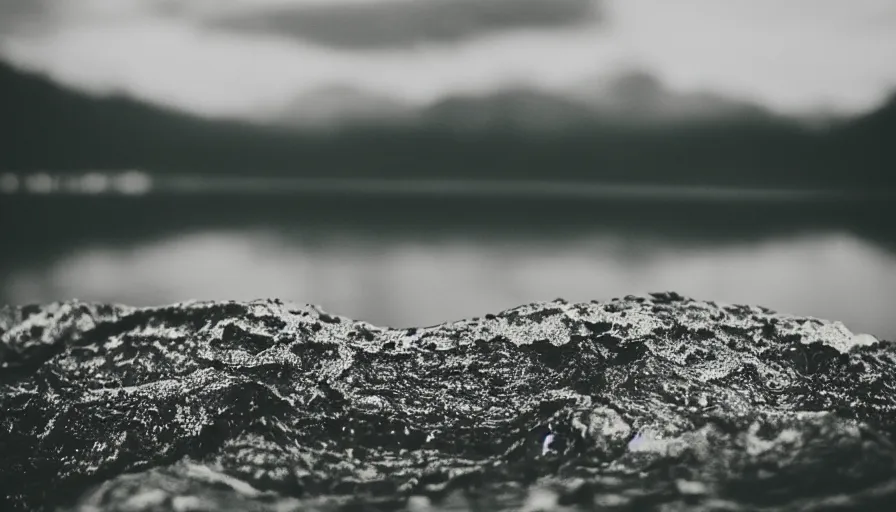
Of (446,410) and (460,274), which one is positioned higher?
(460,274)

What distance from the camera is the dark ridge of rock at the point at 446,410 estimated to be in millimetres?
1790

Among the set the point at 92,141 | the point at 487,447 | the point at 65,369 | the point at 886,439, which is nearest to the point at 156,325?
the point at 65,369

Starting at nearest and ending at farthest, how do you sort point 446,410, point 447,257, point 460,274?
point 446,410 < point 460,274 < point 447,257

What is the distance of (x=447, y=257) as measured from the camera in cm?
589

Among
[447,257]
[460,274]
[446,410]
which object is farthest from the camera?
[447,257]

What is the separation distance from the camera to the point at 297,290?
4.81m

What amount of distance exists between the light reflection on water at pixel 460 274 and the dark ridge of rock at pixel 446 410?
1.19 meters

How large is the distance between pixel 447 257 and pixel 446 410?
11.6 feet

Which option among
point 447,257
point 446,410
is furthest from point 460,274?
point 446,410

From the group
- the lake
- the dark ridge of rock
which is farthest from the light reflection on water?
the dark ridge of rock

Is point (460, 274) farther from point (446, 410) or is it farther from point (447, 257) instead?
point (446, 410)

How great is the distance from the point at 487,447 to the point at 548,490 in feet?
1.13

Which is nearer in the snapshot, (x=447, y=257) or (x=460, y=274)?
(x=460, y=274)

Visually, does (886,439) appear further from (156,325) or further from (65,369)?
(65,369)
